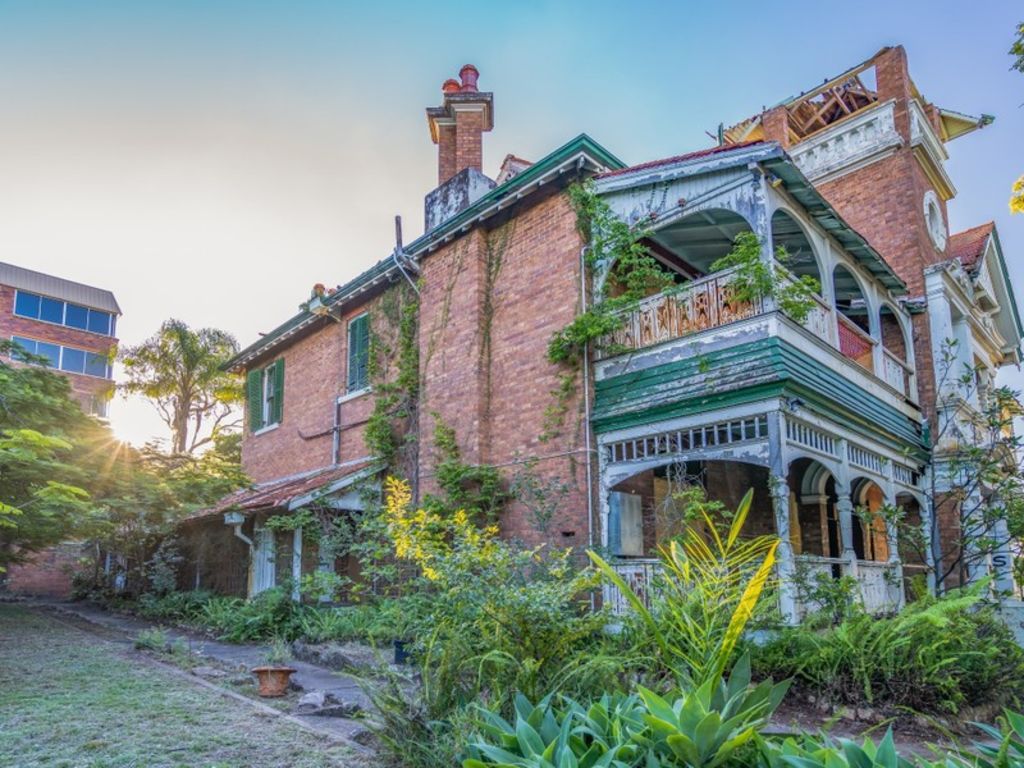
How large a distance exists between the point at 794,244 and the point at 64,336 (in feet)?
127

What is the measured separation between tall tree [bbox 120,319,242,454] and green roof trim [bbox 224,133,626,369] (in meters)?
12.6

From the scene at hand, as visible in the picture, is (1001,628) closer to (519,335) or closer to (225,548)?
(519,335)

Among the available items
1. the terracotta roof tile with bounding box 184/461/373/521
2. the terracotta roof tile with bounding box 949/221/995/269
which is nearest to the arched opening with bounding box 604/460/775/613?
the terracotta roof tile with bounding box 184/461/373/521

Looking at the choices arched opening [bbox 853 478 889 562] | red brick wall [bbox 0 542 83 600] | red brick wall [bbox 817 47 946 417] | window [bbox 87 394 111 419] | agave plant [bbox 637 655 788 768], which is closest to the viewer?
agave plant [bbox 637 655 788 768]

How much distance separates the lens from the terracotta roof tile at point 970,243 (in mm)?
15898

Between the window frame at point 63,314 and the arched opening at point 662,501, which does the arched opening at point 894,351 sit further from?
the window frame at point 63,314

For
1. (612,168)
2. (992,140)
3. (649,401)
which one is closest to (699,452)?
(649,401)

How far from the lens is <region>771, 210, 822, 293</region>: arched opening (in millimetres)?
10857

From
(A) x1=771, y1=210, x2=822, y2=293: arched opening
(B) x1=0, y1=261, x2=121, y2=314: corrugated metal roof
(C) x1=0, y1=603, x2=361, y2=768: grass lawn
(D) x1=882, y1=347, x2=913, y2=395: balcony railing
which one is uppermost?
(B) x1=0, y1=261, x2=121, y2=314: corrugated metal roof

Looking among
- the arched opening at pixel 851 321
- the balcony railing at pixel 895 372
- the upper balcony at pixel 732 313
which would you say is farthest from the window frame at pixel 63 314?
the balcony railing at pixel 895 372

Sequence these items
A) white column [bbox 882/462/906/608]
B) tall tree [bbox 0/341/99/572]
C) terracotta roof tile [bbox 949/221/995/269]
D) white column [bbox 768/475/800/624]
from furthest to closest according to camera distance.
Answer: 1. terracotta roof tile [bbox 949/221/995/269]
2. white column [bbox 882/462/906/608]
3. tall tree [bbox 0/341/99/572]
4. white column [bbox 768/475/800/624]

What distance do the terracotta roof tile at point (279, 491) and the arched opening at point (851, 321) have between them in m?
8.41

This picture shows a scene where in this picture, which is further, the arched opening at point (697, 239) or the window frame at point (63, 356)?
the window frame at point (63, 356)

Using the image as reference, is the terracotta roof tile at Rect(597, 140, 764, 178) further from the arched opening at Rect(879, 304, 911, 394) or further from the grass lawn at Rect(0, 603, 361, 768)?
the grass lawn at Rect(0, 603, 361, 768)
